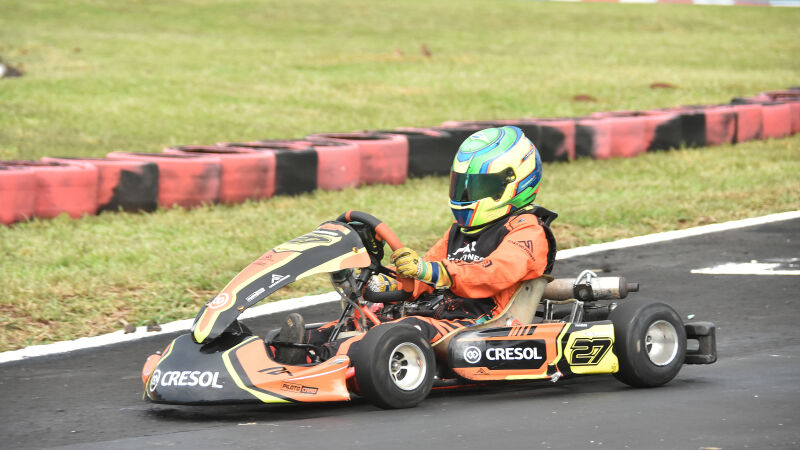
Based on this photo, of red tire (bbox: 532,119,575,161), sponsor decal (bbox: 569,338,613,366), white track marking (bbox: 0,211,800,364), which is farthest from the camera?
red tire (bbox: 532,119,575,161)

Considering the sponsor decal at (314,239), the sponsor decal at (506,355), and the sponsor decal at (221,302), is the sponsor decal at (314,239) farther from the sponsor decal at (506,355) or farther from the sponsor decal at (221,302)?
the sponsor decal at (506,355)

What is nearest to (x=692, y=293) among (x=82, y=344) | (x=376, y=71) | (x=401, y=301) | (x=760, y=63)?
(x=401, y=301)

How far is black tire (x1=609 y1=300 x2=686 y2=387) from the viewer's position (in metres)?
4.71

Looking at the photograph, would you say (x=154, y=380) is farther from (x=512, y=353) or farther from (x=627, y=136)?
(x=627, y=136)

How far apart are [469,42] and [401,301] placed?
18966 millimetres

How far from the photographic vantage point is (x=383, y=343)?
427 centimetres

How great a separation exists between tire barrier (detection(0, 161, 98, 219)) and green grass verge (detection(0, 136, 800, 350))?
0.13 meters

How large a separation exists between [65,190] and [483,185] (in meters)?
4.39

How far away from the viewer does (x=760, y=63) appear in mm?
21375

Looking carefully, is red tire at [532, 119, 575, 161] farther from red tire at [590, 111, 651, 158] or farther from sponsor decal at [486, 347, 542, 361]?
sponsor decal at [486, 347, 542, 361]

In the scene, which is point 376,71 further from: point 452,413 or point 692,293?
point 452,413

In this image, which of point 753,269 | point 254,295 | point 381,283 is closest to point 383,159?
point 753,269

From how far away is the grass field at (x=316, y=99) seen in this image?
7.14 metres

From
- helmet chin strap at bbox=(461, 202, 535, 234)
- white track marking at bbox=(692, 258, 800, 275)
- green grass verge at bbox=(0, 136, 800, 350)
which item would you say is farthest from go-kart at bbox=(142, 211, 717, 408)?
white track marking at bbox=(692, 258, 800, 275)
